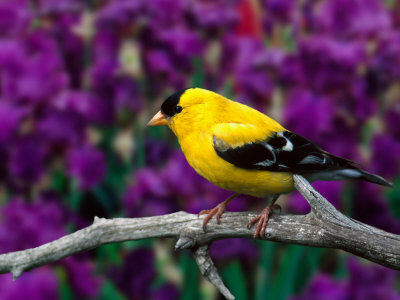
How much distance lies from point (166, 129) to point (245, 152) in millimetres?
590

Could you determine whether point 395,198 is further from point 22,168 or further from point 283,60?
point 22,168

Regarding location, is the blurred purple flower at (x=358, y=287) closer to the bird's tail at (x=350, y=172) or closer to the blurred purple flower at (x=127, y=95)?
the bird's tail at (x=350, y=172)

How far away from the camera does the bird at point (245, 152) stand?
77cm

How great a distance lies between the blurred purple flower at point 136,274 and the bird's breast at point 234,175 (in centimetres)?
29

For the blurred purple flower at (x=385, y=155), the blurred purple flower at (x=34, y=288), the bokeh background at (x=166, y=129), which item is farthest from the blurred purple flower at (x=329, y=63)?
the blurred purple flower at (x=34, y=288)

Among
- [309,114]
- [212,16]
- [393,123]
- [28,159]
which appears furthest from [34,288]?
[393,123]

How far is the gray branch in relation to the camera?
718 mm

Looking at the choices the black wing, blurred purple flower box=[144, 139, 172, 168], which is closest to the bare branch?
the black wing

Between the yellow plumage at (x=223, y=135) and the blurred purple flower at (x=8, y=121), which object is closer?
the yellow plumage at (x=223, y=135)

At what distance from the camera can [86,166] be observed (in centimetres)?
111

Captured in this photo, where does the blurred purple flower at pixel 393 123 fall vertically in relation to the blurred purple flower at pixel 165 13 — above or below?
below

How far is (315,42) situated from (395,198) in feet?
1.67

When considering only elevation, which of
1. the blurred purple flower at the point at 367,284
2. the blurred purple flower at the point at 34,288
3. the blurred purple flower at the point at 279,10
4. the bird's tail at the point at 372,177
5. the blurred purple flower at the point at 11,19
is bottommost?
the blurred purple flower at the point at 367,284

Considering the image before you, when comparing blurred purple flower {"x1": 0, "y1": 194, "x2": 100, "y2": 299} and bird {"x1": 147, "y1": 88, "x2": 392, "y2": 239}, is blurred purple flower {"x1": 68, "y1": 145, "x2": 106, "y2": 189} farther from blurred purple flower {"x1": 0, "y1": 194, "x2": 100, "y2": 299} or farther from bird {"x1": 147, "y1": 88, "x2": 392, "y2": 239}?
bird {"x1": 147, "y1": 88, "x2": 392, "y2": 239}
